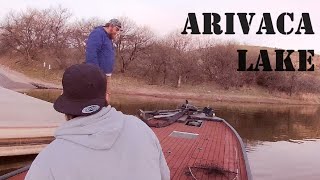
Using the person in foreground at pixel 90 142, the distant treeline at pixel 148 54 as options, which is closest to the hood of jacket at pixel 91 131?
the person in foreground at pixel 90 142

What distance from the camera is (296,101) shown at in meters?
44.1

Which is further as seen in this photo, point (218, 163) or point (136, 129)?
point (218, 163)

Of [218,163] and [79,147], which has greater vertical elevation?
[79,147]

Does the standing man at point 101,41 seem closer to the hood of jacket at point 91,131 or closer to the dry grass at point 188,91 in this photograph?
the hood of jacket at point 91,131

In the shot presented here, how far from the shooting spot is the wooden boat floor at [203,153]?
700cm

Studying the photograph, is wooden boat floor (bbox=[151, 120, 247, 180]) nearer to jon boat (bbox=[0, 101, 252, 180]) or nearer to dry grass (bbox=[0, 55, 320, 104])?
jon boat (bbox=[0, 101, 252, 180])

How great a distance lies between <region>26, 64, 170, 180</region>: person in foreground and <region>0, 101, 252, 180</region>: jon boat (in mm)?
4382

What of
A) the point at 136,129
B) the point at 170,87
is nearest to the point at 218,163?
the point at 136,129

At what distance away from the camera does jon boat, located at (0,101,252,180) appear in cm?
695

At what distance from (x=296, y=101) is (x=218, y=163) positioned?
38.3 metres

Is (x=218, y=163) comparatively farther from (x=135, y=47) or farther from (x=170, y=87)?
(x=135, y=47)

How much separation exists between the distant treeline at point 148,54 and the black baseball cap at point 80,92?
43545 millimetres

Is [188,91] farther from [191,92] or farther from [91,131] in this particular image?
[91,131]

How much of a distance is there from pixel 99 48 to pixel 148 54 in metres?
42.0
